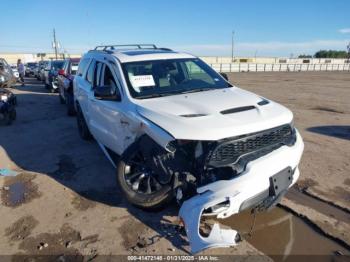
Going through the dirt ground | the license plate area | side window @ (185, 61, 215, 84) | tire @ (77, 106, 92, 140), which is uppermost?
side window @ (185, 61, 215, 84)

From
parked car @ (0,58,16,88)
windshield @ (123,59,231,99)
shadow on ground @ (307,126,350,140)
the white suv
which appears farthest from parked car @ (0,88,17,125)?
shadow on ground @ (307,126,350,140)

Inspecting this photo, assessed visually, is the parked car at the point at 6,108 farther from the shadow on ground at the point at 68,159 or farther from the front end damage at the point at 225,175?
the front end damage at the point at 225,175

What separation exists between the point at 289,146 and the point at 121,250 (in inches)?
84.8

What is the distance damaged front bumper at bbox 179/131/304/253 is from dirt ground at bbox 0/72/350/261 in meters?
0.41

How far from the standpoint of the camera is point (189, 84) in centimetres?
491

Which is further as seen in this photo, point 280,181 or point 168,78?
point 168,78

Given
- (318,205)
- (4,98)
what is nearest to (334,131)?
(318,205)

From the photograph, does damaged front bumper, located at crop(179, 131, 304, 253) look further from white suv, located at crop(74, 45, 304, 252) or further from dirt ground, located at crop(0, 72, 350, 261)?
dirt ground, located at crop(0, 72, 350, 261)

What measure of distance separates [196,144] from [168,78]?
1.80 m

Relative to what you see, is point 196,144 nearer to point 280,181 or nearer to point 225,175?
point 225,175

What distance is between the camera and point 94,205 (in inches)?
176

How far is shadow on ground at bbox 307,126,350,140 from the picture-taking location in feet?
25.7

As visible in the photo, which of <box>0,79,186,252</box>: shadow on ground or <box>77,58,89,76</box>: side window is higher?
<box>77,58,89,76</box>: side window

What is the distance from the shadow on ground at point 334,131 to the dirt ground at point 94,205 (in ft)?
0.22
